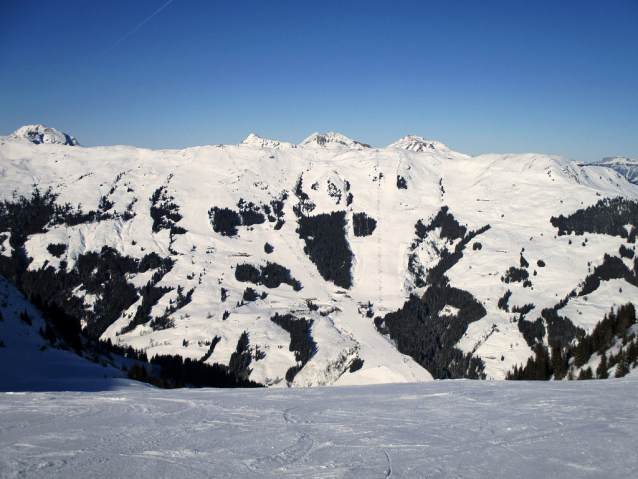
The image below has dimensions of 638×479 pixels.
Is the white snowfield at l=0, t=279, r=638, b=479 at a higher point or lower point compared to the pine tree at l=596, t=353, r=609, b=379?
higher

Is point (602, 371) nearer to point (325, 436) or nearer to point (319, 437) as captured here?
point (325, 436)

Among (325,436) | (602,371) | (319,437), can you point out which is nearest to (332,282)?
(602,371)

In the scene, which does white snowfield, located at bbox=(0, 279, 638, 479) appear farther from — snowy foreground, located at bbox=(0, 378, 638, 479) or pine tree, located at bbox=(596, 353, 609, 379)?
pine tree, located at bbox=(596, 353, 609, 379)

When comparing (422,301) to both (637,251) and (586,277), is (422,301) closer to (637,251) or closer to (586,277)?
(586,277)

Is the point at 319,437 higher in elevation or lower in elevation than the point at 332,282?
lower

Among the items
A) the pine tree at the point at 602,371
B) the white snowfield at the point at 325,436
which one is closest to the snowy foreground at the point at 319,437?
the white snowfield at the point at 325,436

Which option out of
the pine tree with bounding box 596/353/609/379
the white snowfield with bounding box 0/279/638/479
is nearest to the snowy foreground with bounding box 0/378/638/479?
the white snowfield with bounding box 0/279/638/479

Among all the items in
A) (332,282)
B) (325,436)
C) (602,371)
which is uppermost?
(332,282)

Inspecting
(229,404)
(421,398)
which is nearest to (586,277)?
(421,398)

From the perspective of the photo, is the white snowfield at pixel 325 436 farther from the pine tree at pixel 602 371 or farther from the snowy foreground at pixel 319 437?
the pine tree at pixel 602 371
